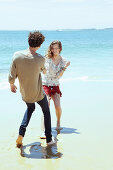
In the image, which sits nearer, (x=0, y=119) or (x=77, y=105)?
(x=0, y=119)

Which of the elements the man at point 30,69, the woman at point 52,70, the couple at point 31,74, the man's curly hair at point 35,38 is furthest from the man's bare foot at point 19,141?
the man's curly hair at point 35,38

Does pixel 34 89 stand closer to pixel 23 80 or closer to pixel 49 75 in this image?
pixel 23 80

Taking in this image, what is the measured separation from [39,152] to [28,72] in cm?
118

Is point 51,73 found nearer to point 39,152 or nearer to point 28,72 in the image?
point 28,72

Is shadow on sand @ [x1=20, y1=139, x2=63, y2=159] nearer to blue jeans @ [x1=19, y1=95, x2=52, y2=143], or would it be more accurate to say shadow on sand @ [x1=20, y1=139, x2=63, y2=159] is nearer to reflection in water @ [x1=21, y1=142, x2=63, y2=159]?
reflection in water @ [x1=21, y1=142, x2=63, y2=159]

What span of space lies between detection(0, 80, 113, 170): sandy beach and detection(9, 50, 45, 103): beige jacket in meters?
0.81

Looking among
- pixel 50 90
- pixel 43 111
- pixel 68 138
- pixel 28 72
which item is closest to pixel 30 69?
pixel 28 72

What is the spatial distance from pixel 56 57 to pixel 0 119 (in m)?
1.74

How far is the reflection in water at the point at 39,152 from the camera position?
4.13m

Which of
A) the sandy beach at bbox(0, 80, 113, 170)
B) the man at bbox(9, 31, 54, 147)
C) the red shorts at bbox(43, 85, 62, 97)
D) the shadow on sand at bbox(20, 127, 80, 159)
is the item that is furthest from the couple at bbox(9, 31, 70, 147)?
the red shorts at bbox(43, 85, 62, 97)

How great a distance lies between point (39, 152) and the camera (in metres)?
4.27

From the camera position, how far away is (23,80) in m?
4.05

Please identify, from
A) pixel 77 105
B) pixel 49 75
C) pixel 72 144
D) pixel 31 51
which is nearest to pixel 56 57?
pixel 49 75

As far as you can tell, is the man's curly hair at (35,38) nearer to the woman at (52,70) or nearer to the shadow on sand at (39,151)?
the woman at (52,70)
